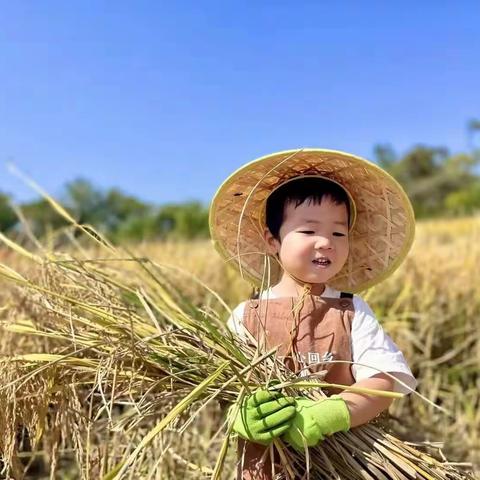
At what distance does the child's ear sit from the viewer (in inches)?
Result: 57.3

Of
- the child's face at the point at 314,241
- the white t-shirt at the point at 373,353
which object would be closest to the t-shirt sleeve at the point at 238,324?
the white t-shirt at the point at 373,353

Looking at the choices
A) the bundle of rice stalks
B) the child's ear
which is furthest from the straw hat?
the bundle of rice stalks

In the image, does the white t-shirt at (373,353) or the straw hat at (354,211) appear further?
the straw hat at (354,211)

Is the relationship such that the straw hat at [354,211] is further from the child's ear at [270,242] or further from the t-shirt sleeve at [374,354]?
the t-shirt sleeve at [374,354]

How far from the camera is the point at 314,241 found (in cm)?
135

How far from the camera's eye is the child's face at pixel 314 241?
1354mm

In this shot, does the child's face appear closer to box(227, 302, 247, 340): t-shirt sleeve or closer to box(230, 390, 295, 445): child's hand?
box(227, 302, 247, 340): t-shirt sleeve

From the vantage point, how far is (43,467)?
229 centimetres

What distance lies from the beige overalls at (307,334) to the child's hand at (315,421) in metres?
0.10

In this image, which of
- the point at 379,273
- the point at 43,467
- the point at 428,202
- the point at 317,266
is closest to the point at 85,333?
the point at 317,266

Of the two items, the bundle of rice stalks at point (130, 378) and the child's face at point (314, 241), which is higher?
the child's face at point (314, 241)

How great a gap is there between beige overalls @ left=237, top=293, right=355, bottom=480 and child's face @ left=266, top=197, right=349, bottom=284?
0.19 feet

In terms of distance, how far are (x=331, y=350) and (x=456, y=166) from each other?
40455 millimetres

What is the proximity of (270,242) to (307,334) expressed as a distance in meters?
0.26
